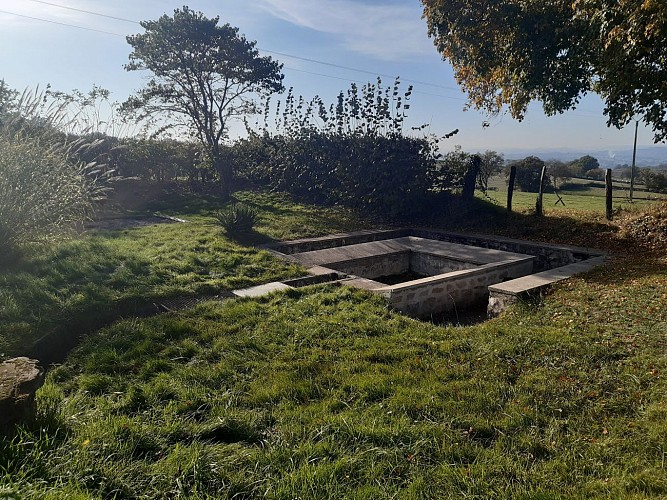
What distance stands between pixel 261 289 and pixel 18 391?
10.5 feet

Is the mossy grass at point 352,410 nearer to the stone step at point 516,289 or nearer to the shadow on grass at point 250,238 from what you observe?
the stone step at point 516,289

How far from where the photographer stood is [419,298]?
5535 millimetres

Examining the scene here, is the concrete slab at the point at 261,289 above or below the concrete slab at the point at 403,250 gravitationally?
below

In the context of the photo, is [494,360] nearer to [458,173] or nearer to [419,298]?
[419,298]

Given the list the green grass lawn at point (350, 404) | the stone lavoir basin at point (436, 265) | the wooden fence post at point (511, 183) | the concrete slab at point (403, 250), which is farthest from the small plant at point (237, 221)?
the wooden fence post at point (511, 183)

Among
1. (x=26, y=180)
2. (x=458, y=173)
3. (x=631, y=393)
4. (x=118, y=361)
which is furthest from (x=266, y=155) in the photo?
(x=631, y=393)

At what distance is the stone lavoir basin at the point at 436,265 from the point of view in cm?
550

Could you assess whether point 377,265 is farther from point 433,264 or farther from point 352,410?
point 352,410

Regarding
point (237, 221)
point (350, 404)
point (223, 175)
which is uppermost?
point (223, 175)

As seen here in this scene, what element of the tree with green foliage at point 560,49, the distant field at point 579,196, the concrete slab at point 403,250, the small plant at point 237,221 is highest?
the tree with green foliage at point 560,49

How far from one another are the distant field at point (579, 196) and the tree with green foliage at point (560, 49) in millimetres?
2588

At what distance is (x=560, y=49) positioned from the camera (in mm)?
7898

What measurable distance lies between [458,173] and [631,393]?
28.1 ft

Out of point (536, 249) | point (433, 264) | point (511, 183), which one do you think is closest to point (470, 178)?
point (511, 183)
